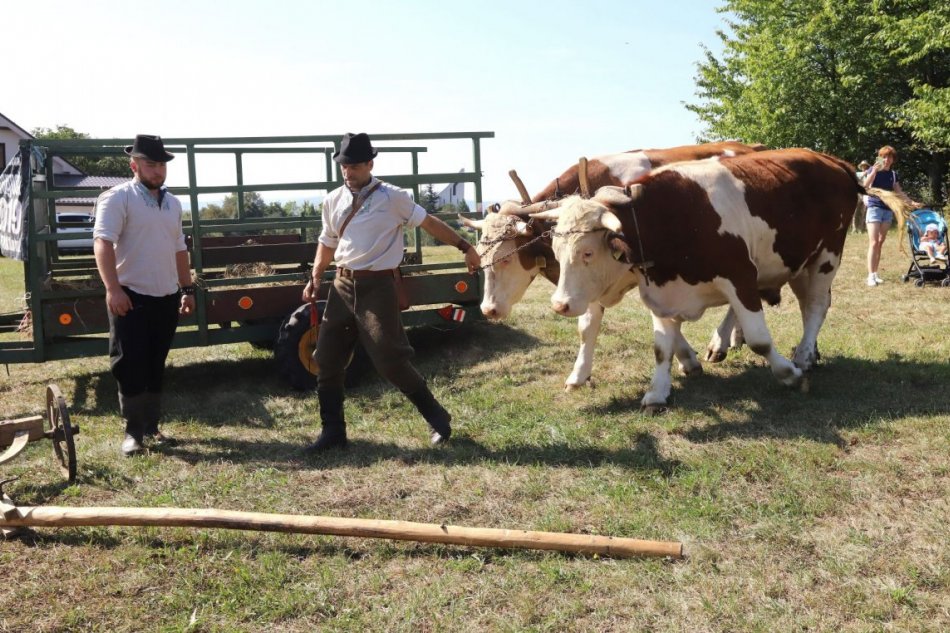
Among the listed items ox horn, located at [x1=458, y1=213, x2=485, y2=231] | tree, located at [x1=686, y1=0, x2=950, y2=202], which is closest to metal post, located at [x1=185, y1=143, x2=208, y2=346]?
ox horn, located at [x1=458, y1=213, x2=485, y2=231]

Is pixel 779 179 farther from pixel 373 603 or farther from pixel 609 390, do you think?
pixel 373 603

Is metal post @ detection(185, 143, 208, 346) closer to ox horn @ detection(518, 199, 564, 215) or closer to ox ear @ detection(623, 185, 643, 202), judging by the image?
ox horn @ detection(518, 199, 564, 215)

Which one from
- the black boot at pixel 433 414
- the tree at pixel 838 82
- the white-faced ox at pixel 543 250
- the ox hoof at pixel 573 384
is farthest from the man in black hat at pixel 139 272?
the tree at pixel 838 82

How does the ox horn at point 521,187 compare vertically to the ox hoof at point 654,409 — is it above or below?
above

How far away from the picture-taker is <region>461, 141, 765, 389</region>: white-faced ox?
22.5 feet

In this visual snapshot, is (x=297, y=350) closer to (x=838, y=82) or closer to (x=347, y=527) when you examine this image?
(x=347, y=527)

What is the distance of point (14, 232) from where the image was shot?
273 inches

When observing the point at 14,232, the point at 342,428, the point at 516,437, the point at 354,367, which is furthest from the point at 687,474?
the point at 14,232

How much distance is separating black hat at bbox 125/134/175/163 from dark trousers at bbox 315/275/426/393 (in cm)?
140

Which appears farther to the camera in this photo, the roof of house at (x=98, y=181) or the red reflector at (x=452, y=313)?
the red reflector at (x=452, y=313)

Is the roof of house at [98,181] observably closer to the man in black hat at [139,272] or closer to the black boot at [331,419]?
the man in black hat at [139,272]

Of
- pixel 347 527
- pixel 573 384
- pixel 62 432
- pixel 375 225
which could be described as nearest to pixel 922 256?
pixel 573 384

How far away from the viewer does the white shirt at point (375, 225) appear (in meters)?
5.38

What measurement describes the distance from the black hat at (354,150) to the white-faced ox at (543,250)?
171 cm
